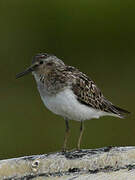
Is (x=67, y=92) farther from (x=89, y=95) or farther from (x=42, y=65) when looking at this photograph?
(x=42, y=65)

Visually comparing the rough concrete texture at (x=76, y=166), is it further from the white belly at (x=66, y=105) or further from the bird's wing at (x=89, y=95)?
the bird's wing at (x=89, y=95)

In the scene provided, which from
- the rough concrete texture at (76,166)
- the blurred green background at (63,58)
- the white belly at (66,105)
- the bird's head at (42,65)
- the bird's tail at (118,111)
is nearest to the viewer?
the rough concrete texture at (76,166)

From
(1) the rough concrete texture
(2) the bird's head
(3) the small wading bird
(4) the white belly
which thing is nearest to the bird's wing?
(3) the small wading bird

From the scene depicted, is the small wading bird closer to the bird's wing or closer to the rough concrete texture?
the bird's wing

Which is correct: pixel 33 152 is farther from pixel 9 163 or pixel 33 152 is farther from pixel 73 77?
pixel 9 163

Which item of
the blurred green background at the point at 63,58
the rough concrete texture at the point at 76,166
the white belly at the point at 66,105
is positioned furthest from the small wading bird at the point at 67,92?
the blurred green background at the point at 63,58
